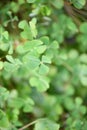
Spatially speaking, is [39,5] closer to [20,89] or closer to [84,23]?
[84,23]

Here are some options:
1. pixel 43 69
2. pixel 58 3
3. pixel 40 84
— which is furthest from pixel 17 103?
pixel 58 3

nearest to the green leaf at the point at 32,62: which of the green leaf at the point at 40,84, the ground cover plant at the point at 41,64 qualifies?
the ground cover plant at the point at 41,64

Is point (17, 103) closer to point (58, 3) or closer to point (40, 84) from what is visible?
point (40, 84)

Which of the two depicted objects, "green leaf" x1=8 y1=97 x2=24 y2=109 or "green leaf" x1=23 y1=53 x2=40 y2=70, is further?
"green leaf" x1=8 y1=97 x2=24 y2=109

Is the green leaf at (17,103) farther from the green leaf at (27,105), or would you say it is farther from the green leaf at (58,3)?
the green leaf at (58,3)

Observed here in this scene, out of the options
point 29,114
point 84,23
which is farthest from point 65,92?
point 84,23

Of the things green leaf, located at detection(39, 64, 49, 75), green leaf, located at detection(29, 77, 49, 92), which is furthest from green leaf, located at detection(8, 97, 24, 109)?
green leaf, located at detection(39, 64, 49, 75)

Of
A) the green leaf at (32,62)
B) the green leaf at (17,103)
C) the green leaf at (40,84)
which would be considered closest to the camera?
the green leaf at (32,62)

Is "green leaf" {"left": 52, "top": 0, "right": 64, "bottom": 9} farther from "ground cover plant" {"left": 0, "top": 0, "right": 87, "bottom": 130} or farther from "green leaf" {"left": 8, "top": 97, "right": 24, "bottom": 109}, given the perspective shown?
"green leaf" {"left": 8, "top": 97, "right": 24, "bottom": 109}
